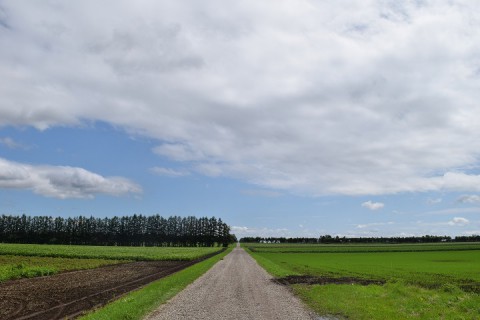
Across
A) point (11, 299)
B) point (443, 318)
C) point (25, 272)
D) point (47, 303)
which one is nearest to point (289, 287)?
point (443, 318)

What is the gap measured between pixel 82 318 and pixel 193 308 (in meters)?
5.41

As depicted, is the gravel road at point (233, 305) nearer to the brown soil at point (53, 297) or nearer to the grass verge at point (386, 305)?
the grass verge at point (386, 305)

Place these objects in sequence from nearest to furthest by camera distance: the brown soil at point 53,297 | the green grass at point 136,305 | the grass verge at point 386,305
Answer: the green grass at point 136,305, the grass verge at point 386,305, the brown soil at point 53,297

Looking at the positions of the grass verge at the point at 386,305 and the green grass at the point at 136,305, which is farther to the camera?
the grass verge at the point at 386,305

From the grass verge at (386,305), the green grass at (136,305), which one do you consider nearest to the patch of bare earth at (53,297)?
the green grass at (136,305)

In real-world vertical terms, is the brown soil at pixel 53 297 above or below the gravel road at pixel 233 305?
below

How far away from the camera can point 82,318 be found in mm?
17766

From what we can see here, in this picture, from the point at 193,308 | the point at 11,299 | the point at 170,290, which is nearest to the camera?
the point at 193,308

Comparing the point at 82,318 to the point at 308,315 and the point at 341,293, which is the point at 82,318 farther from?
the point at 341,293

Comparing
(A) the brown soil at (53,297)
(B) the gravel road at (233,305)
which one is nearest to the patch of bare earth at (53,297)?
(A) the brown soil at (53,297)

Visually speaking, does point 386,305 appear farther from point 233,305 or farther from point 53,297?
point 53,297

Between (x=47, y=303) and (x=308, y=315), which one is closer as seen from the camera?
(x=308, y=315)

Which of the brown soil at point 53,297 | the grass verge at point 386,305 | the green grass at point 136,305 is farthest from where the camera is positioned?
the brown soil at point 53,297

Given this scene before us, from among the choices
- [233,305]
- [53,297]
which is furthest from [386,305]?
[53,297]
